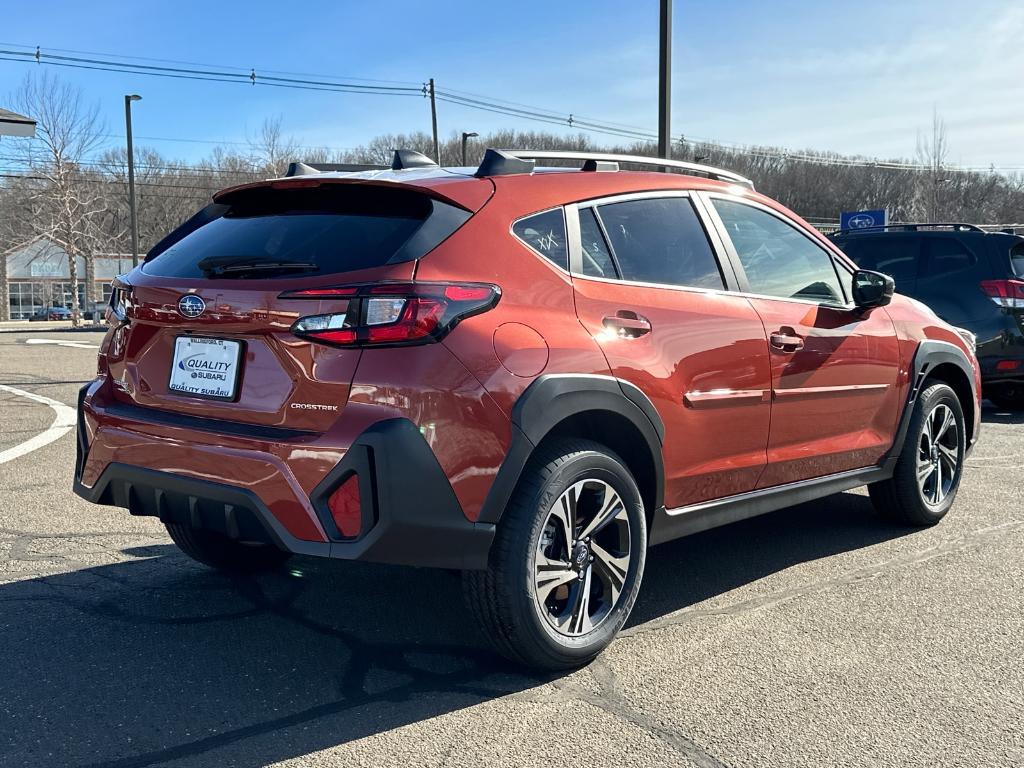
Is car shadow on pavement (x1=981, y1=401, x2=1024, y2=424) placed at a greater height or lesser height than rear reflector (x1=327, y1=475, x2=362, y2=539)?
lesser

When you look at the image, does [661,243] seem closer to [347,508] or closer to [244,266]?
[244,266]

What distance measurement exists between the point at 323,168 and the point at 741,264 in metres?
1.80

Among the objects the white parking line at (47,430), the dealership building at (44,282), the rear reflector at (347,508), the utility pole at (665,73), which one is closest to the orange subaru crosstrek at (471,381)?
the rear reflector at (347,508)

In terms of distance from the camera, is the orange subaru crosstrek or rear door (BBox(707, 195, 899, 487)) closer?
the orange subaru crosstrek

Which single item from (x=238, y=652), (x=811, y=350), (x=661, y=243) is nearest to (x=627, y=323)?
(x=661, y=243)

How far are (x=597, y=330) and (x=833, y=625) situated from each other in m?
1.50

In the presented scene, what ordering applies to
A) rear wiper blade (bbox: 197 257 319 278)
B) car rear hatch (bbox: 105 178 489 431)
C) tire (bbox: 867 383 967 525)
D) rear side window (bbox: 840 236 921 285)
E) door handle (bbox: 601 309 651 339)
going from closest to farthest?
1. car rear hatch (bbox: 105 178 489 431)
2. rear wiper blade (bbox: 197 257 319 278)
3. door handle (bbox: 601 309 651 339)
4. tire (bbox: 867 383 967 525)
5. rear side window (bbox: 840 236 921 285)

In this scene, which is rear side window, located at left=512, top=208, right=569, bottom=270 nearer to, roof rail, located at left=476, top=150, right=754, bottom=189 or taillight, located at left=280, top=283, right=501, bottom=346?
roof rail, located at left=476, top=150, right=754, bottom=189

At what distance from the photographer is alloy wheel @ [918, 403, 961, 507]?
5.11m

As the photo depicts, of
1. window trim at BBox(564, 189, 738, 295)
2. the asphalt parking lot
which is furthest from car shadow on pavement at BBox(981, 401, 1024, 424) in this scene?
window trim at BBox(564, 189, 738, 295)

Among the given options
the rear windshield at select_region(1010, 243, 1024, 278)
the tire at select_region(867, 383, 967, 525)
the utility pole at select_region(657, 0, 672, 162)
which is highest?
the utility pole at select_region(657, 0, 672, 162)

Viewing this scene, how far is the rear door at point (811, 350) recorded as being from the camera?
4.06 meters

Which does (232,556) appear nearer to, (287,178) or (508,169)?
(287,178)

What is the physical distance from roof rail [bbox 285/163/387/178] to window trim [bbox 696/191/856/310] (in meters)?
1.40
